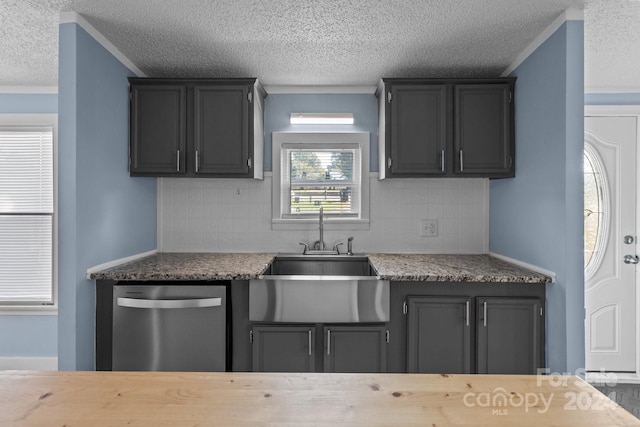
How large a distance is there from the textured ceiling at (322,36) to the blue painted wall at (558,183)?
0.23 metres

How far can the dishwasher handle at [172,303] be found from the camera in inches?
89.2

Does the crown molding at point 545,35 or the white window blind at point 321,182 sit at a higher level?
the crown molding at point 545,35

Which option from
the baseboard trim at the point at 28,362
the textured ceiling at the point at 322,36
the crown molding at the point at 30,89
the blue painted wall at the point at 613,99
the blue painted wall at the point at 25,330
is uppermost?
the textured ceiling at the point at 322,36

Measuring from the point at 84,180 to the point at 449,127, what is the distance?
2.44m

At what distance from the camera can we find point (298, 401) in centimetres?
80

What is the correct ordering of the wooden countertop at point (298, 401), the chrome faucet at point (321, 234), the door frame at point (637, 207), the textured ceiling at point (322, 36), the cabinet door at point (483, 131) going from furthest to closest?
the chrome faucet at point (321, 234), the door frame at point (637, 207), the cabinet door at point (483, 131), the textured ceiling at point (322, 36), the wooden countertop at point (298, 401)

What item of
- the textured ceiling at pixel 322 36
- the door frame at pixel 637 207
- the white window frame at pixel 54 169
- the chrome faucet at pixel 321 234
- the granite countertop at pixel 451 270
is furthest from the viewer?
the white window frame at pixel 54 169

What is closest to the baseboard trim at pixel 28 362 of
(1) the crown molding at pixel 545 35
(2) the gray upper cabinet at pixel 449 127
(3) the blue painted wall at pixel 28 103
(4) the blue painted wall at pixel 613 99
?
(3) the blue painted wall at pixel 28 103

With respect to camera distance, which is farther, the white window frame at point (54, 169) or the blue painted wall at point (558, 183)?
the white window frame at point (54, 169)

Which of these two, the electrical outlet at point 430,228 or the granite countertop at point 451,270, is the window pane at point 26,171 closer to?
the granite countertop at point 451,270

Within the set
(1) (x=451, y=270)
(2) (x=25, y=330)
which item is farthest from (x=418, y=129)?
(2) (x=25, y=330)

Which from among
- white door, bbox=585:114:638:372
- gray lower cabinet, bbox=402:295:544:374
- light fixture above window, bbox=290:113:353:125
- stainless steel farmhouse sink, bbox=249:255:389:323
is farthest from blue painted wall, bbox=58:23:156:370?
white door, bbox=585:114:638:372

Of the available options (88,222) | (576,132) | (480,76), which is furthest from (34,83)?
(576,132)

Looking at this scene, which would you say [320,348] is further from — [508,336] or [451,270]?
[508,336]
